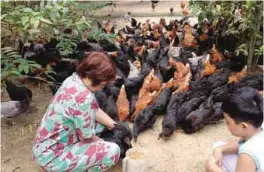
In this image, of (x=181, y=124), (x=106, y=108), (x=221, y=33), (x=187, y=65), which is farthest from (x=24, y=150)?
(x=221, y=33)

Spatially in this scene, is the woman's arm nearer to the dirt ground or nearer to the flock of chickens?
the flock of chickens

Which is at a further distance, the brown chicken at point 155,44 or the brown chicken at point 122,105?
the brown chicken at point 155,44

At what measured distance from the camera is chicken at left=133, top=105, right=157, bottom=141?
3.11 meters

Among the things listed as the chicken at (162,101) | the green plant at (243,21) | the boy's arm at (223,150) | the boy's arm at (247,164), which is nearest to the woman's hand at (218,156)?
the boy's arm at (223,150)

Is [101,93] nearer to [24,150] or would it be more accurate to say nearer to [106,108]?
[106,108]

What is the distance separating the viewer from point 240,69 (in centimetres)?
416

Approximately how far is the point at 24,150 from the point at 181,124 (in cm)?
122

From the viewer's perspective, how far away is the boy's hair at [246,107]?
197 cm

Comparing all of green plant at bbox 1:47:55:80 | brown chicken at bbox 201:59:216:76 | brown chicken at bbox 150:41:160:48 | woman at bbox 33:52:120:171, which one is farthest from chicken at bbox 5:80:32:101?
brown chicken at bbox 150:41:160:48

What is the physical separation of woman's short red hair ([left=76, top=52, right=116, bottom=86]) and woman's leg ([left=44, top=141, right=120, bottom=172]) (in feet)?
1.43

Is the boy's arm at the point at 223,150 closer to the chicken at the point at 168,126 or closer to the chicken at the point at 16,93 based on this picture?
the chicken at the point at 168,126

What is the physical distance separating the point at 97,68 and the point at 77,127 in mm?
377

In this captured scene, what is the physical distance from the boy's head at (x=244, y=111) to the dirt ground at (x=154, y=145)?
0.83 m

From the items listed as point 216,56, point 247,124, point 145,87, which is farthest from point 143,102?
point 247,124
